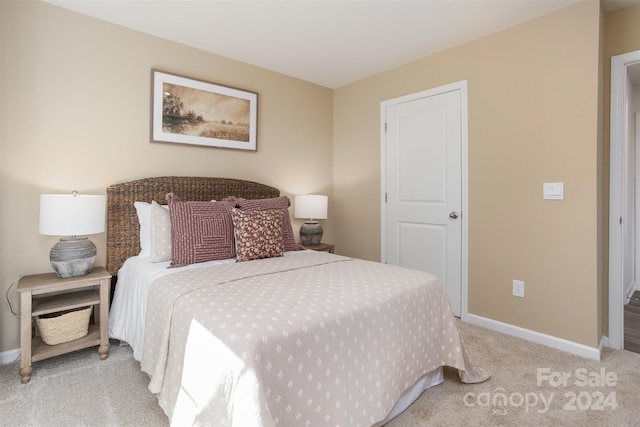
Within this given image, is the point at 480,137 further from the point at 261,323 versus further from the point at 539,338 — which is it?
the point at 261,323

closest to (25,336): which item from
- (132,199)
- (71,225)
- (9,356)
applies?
(9,356)

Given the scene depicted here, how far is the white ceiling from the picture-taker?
231 cm

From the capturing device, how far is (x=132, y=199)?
2598mm

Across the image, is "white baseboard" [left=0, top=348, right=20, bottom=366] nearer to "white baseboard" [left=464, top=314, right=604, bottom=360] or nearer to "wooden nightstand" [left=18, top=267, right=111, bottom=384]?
"wooden nightstand" [left=18, top=267, right=111, bottom=384]

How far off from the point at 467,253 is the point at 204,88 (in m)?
2.79

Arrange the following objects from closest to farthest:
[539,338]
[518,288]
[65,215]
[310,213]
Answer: [65,215]
[539,338]
[518,288]
[310,213]

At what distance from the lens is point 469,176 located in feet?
9.50

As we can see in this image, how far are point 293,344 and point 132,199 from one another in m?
2.03

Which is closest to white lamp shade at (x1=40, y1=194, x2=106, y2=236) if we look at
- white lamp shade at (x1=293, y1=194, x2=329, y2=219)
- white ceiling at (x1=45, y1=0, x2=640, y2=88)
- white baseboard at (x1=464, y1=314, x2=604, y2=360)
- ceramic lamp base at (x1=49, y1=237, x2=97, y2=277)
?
ceramic lamp base at (x1=49, y1=237, x2=97, y2=277)

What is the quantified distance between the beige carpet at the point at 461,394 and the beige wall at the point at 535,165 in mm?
375

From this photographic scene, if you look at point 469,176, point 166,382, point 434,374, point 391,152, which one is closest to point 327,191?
point 391,152

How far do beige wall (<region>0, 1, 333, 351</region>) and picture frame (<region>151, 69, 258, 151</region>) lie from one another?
0.24 ft

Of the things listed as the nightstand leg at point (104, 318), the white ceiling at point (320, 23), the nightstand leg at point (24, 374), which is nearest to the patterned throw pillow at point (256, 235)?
the nightstand leg at point (104, 318)

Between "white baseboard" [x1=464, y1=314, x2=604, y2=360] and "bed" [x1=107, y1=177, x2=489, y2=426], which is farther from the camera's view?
"white baseboard" [x1=464, y1=314, x2=604, y2=360]
